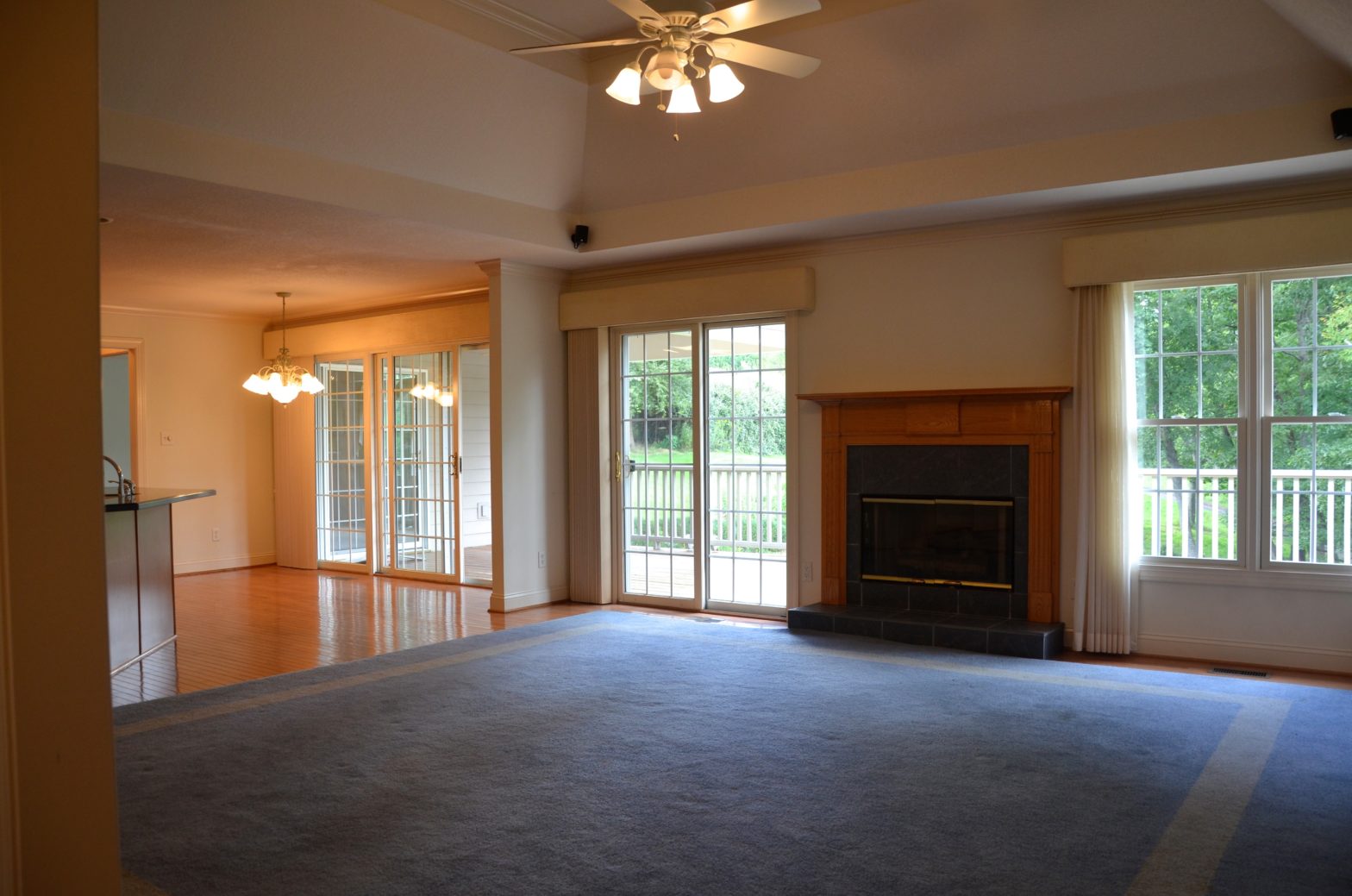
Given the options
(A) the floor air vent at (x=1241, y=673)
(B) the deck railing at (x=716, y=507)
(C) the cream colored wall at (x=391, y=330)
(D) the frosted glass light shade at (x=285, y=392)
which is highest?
(C) the cream colored wall at (x=391, y=330)

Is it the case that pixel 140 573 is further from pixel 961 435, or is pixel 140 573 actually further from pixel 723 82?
pixel 961 435

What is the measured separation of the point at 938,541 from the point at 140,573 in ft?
16.0

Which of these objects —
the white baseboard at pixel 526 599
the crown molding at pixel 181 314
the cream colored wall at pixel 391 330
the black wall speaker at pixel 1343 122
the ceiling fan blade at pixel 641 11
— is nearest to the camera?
the ceiling fan blade at pixel 641 11

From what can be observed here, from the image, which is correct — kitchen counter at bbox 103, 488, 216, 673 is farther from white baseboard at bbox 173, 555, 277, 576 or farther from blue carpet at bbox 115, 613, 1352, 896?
white baseboard at bbox 173, 555, 277, 576

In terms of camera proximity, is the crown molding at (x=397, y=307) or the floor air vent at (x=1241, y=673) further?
the crown molding at (x=397, y=307)

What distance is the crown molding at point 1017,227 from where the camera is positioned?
5047mm

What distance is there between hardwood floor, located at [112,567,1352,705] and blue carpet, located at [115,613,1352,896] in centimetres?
41

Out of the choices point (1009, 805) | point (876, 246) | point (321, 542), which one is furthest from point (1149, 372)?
point (321, 542)

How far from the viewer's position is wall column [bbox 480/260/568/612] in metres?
7.27

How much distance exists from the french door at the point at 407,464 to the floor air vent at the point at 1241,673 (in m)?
5.55

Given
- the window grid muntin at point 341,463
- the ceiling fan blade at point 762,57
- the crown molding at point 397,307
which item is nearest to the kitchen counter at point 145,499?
the crown molding at point 397,307

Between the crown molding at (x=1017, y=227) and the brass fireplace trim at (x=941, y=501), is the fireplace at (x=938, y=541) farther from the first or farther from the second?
the crown molding at (x=1017, y=227)

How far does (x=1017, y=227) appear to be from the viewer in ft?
19.1

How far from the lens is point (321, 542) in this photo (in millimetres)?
9727
